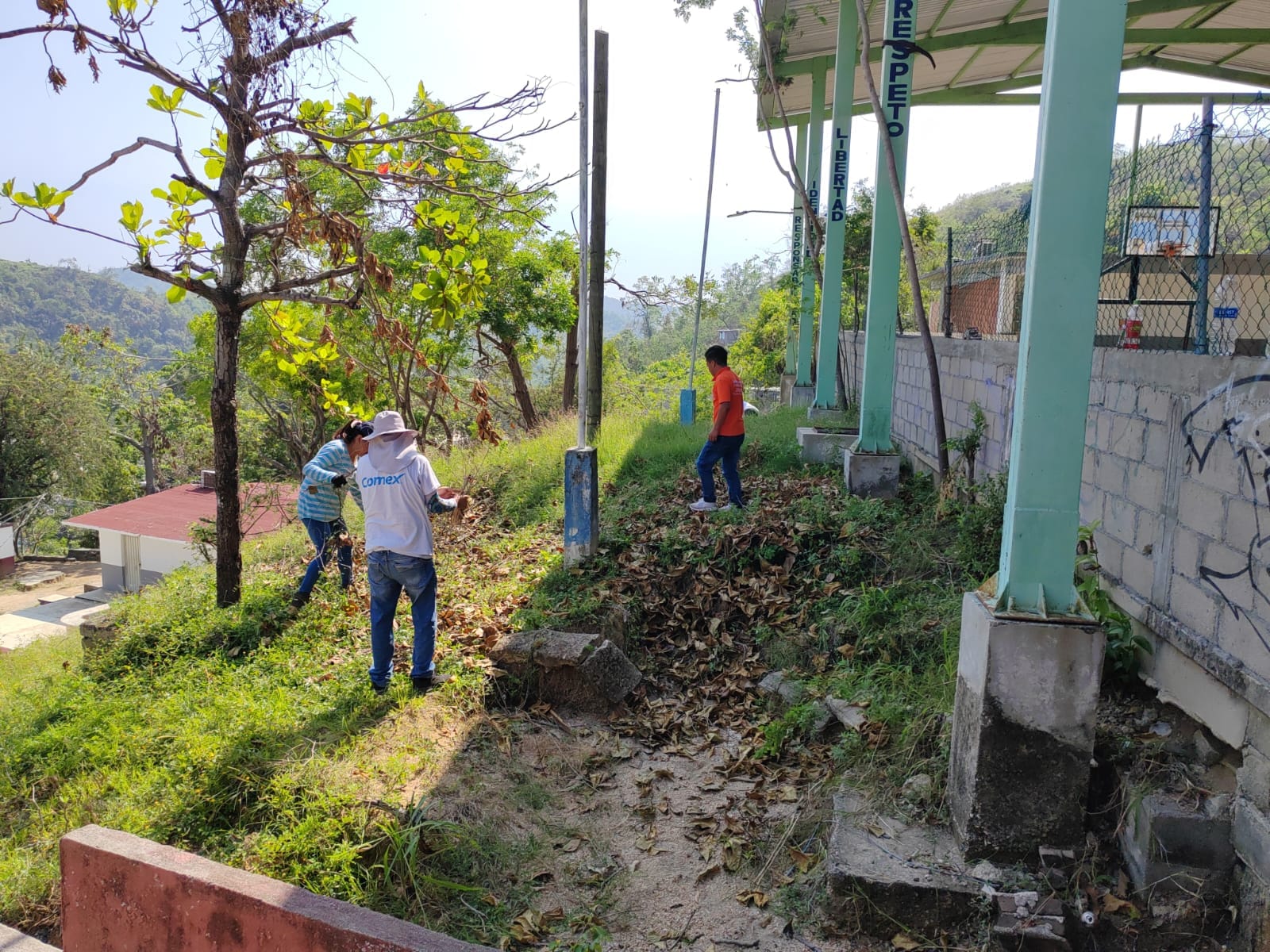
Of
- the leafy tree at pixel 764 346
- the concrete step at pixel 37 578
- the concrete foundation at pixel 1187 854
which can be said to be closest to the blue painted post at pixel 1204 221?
the concrete foundation at pixel 1187 854

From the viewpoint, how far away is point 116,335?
88.5m

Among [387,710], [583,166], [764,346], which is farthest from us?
[764,346]

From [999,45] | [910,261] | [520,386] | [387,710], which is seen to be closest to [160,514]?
[520,386]

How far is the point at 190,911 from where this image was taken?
11.1 ft

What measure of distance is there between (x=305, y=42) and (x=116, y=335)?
323 ft

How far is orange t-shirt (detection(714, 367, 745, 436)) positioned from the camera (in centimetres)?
811

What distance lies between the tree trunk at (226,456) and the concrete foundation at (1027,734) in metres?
5.50

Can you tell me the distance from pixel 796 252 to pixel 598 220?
20.5 ft

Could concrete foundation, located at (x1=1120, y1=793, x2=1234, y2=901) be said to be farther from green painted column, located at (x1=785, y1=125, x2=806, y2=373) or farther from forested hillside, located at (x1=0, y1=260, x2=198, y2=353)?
forested hillside, located at (x1=0, y1=260, x2=198, y2=353)

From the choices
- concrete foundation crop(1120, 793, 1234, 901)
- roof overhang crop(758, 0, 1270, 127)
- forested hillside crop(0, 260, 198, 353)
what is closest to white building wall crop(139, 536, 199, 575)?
roof overhang crop(758, 0, 1270, 127)

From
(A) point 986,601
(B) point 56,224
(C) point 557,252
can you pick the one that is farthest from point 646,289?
(A) point 986,601

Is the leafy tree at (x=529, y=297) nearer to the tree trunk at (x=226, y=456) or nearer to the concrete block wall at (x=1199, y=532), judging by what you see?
the tree trunk at (x=226, y=456)

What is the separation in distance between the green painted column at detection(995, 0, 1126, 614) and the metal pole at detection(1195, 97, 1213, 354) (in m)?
→ 1.10

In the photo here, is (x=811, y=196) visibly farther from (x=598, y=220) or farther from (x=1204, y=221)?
(x=1204, y=221)
